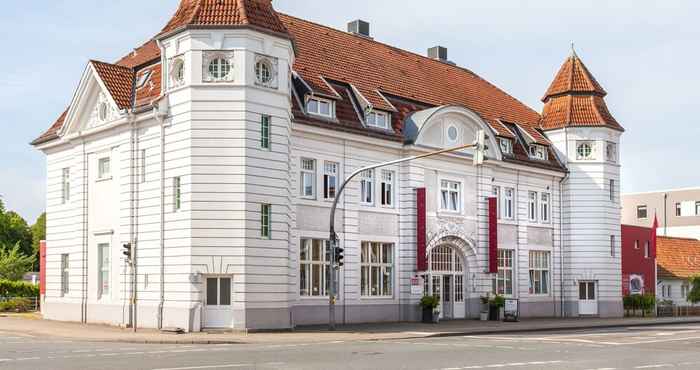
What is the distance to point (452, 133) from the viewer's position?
1672 inches

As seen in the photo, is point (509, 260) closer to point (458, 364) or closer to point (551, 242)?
point (551, 242)

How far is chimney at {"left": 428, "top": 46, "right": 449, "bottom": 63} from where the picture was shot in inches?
2126

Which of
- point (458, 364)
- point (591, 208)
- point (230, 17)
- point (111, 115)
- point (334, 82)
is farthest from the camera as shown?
point (591, 208)

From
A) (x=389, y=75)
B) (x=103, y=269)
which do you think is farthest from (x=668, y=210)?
(x=103, y=269)

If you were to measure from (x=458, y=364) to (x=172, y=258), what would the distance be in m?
15.1

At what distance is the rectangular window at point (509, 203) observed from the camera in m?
46.3

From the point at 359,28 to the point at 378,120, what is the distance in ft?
34.7

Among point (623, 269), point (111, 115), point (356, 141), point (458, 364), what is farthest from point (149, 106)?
point (623, 269)

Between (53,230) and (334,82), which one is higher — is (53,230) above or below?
below

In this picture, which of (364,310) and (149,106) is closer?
(149,106)

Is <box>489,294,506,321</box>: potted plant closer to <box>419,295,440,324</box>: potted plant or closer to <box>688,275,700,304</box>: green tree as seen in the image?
<box>419,295,440,324</box>: potted plant

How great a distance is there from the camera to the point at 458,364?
20.0 meters

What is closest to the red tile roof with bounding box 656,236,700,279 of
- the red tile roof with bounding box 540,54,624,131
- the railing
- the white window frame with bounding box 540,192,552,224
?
the red tile roof with bounding box 540,54,624,131

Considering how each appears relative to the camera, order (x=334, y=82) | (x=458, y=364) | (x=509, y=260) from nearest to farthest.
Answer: (x=458, y=364), (x=334, y=82), (x=509, y=260)
